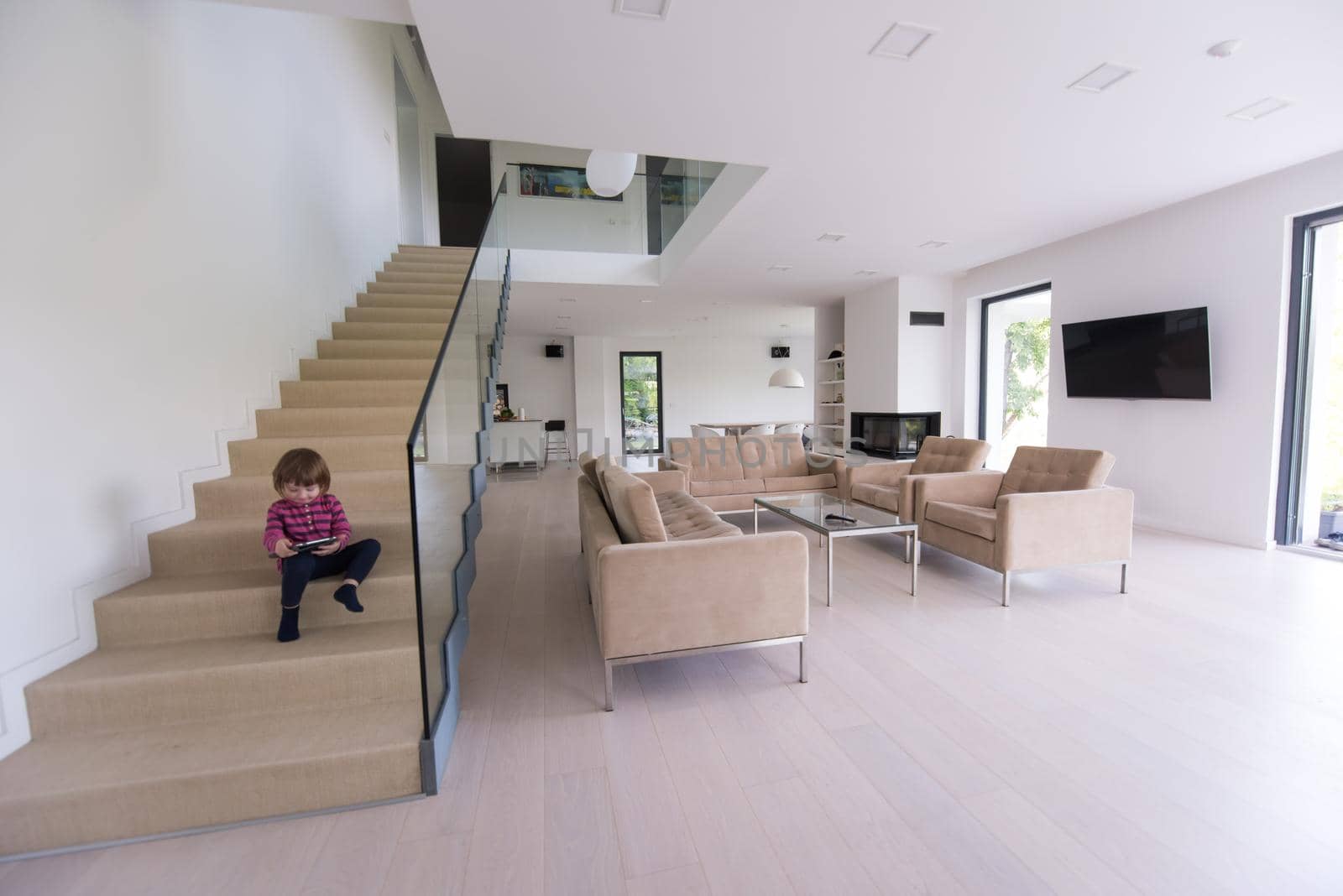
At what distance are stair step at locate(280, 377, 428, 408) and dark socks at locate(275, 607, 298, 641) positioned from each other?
174 centimetres

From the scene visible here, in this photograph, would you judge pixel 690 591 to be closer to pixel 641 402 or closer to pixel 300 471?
pixel 300 471

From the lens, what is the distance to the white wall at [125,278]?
1.84 m

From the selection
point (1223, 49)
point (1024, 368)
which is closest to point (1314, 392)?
point (1024, 368)

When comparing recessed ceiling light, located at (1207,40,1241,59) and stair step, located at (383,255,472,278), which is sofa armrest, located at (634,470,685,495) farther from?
recessed ceiling light, located at (1207,40,1241,59)

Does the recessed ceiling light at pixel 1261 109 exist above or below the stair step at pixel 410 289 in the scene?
above

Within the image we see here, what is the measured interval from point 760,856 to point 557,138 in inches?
142

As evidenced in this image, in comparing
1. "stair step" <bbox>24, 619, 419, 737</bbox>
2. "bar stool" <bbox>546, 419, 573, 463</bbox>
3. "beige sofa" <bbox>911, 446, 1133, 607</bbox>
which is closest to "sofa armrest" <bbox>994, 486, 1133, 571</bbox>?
"beige sofa" <bbox>911, 446, 1133, 607</bbox>

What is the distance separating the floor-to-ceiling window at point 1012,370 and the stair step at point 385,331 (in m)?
6.29

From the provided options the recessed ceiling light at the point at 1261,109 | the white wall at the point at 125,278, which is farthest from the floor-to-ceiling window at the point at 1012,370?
the white wall at the point at 125,278

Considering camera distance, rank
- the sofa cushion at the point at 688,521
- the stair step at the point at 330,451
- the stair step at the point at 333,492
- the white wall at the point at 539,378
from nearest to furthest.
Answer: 1. the stair step at the point at 333,492
2. the sofa cushion at the point at 688,521
3. the stair step at the point at 330,451
4. the white wall at the point at 539,378

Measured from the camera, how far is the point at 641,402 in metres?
12.3

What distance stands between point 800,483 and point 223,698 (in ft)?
15.2

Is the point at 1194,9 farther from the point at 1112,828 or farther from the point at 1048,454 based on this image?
the point at 1112,828

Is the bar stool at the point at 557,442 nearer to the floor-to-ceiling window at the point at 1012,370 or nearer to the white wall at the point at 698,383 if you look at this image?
the white wall at the point at 698,383
